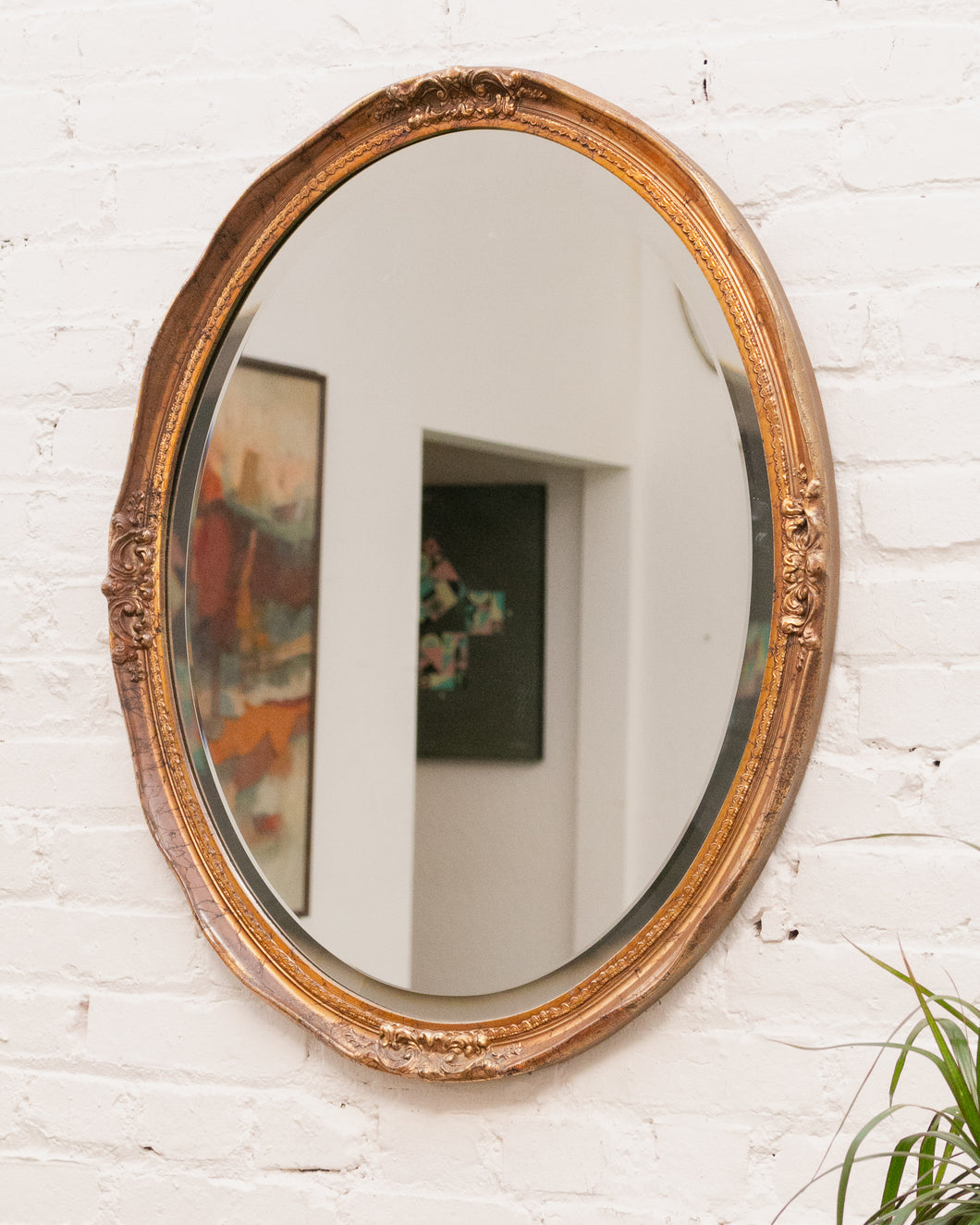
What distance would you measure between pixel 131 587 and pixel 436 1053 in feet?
1.83

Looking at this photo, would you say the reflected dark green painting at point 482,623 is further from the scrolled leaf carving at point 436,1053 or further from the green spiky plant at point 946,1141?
the green spiky plant at point 946,1141

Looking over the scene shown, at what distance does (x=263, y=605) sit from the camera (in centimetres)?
126

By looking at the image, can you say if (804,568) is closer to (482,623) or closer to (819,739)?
(819,739)

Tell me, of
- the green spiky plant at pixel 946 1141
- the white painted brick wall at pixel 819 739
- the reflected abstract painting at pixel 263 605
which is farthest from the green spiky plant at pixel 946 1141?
the reflected abstract painting at pixel 263 605

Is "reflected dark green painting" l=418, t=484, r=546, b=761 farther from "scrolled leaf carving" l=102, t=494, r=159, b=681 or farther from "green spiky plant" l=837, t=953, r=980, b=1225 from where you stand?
"green spiky plant" l=837, t=953, r=980, b=1225

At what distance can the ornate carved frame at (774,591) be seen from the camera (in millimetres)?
1095

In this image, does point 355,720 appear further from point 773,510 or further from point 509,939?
point 773,510

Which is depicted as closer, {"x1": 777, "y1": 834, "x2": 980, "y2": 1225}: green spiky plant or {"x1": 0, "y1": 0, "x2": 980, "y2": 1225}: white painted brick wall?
{"x1": 777, "y1": 834, "x2": 980, "y2": 1225}: green spiky plant

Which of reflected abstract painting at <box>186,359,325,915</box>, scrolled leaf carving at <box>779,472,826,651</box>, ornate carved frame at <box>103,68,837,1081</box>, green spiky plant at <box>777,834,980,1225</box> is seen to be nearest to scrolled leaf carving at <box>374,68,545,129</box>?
ornate carved frame at <box>103,68,837,1081</box>

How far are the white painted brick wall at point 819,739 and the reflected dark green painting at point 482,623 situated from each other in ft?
0.88

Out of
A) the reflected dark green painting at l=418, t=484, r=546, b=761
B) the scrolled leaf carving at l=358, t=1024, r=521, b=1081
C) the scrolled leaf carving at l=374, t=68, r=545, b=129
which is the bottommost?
the scrolled leaf carving at l=358, t=1024, r=521, b=1081

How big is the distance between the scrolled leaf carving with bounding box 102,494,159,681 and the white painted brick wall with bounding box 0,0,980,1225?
54mm

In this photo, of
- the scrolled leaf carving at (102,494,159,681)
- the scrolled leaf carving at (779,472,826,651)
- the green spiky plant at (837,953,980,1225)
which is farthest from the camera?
the scrolled leaf carving at (102,494,159,681)

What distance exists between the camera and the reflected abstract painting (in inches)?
49.0
